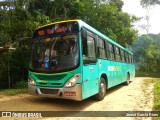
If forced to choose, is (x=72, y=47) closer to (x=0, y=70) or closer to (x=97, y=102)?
(x=97, y=102)

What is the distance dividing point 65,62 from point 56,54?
46 centimetres

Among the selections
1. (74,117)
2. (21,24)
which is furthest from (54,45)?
(21,24)

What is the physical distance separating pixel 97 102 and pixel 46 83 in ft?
7.79

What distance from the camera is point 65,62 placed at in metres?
6.47

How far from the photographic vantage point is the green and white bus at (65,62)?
6367mm

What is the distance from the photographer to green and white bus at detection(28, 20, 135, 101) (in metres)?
6.37

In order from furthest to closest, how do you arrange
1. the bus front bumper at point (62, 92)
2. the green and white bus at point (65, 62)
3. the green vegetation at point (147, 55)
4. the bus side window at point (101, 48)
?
the green vegetation at point (147, 55) < the bus side window at point (101, 48) < the green and white bus at point (65, 62) < the bus front bumper at point (62, 92)

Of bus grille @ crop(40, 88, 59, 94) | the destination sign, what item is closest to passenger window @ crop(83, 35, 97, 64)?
the destination sign

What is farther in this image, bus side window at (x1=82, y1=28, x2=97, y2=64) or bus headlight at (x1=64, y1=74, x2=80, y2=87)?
bus side window at (x1=82, y1=28, x2=97, y2=64)

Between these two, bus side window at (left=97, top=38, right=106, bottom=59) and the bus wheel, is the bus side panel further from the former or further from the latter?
bus side window at (left=97, top=38, right=106, bottom=59)

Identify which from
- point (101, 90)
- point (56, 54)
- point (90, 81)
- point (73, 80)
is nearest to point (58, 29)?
point (56, 54)

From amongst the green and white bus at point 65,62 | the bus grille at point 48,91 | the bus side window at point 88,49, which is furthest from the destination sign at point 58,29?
the bus grille at point 48,91

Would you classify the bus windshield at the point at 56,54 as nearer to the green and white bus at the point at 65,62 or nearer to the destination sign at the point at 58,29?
the green and white bus at the point at 65,62

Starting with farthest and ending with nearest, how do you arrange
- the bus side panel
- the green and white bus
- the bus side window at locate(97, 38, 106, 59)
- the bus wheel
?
the bus side window at locate(97, 38, 106, 59)
the bus wheel
the bus side panel
the green and white bus
